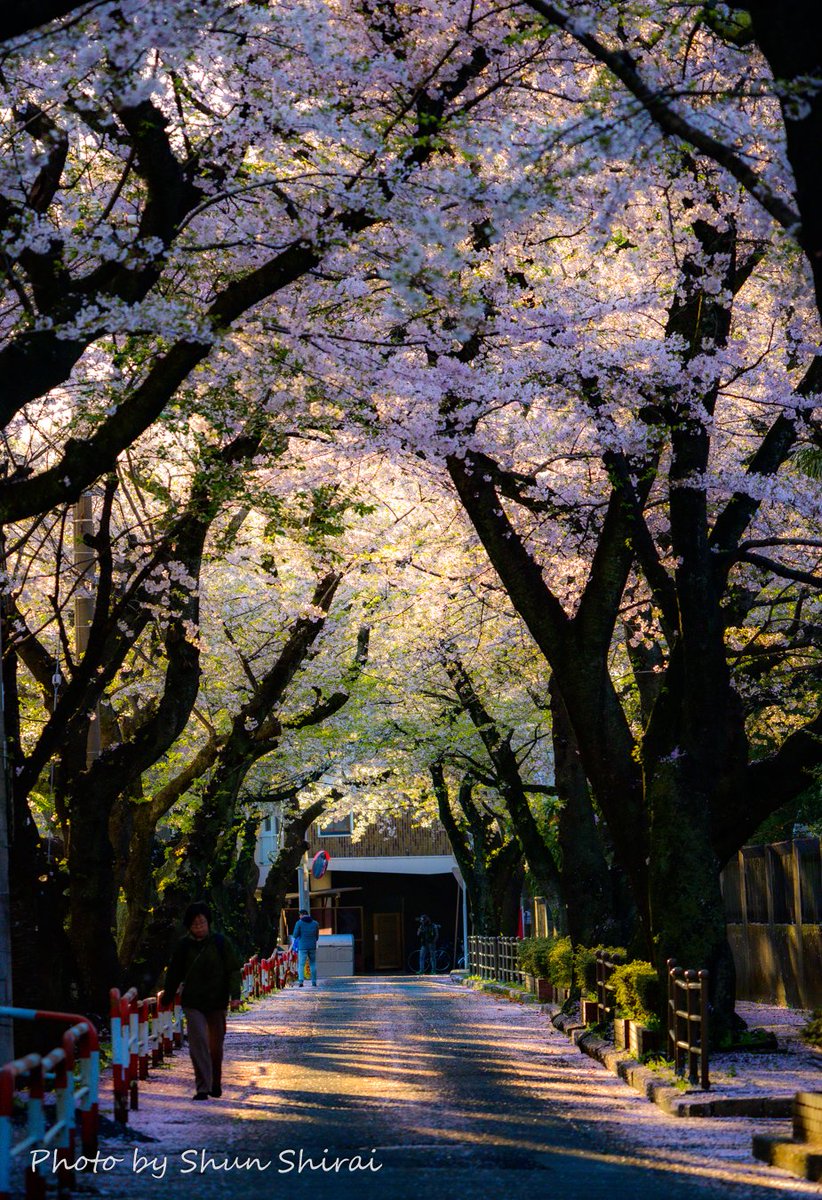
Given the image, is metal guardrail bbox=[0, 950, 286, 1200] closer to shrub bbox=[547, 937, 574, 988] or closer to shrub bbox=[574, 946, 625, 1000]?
shrub bbox=[574, 946, 625, 1000]

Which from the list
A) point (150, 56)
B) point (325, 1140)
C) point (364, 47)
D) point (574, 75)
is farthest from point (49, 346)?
point (574, 75)

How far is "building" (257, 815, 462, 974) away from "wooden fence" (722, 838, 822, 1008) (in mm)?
37736

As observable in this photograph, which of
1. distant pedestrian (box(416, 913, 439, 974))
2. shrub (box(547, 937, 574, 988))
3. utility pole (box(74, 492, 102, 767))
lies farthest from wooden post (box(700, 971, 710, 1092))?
distant pedestrian (box(416, 913, 439, 974))

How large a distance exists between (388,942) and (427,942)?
155 inches

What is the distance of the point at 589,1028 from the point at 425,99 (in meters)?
12.3

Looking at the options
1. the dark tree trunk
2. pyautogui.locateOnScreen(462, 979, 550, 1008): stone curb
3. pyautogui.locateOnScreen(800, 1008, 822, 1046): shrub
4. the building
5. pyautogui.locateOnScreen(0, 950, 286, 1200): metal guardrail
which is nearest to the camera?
pyautogui.locateOnScreen(0, 950, 286, 1200): metal guardrail

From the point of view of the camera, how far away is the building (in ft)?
211

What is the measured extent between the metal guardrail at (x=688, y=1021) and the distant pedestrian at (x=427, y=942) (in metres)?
45.1

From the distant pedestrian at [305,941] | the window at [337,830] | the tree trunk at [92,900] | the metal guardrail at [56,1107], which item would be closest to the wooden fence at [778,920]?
the tree trunk at [92,900]

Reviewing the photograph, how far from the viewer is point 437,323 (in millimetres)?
13961

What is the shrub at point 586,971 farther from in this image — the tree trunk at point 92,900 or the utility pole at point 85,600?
the utility pole at point 85,600

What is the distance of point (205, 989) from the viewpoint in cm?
1330

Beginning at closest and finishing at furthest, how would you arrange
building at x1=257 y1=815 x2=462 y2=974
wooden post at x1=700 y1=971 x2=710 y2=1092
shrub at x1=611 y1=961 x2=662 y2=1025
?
wooden post at x1=700 y1=971 x2=710 y2=1092 → shrub at x1=611 y1=961 x2=662 y2=1025 → building at x1=257 y1=815 x2=462 y2=974

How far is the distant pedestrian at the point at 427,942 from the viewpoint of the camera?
58.9m
